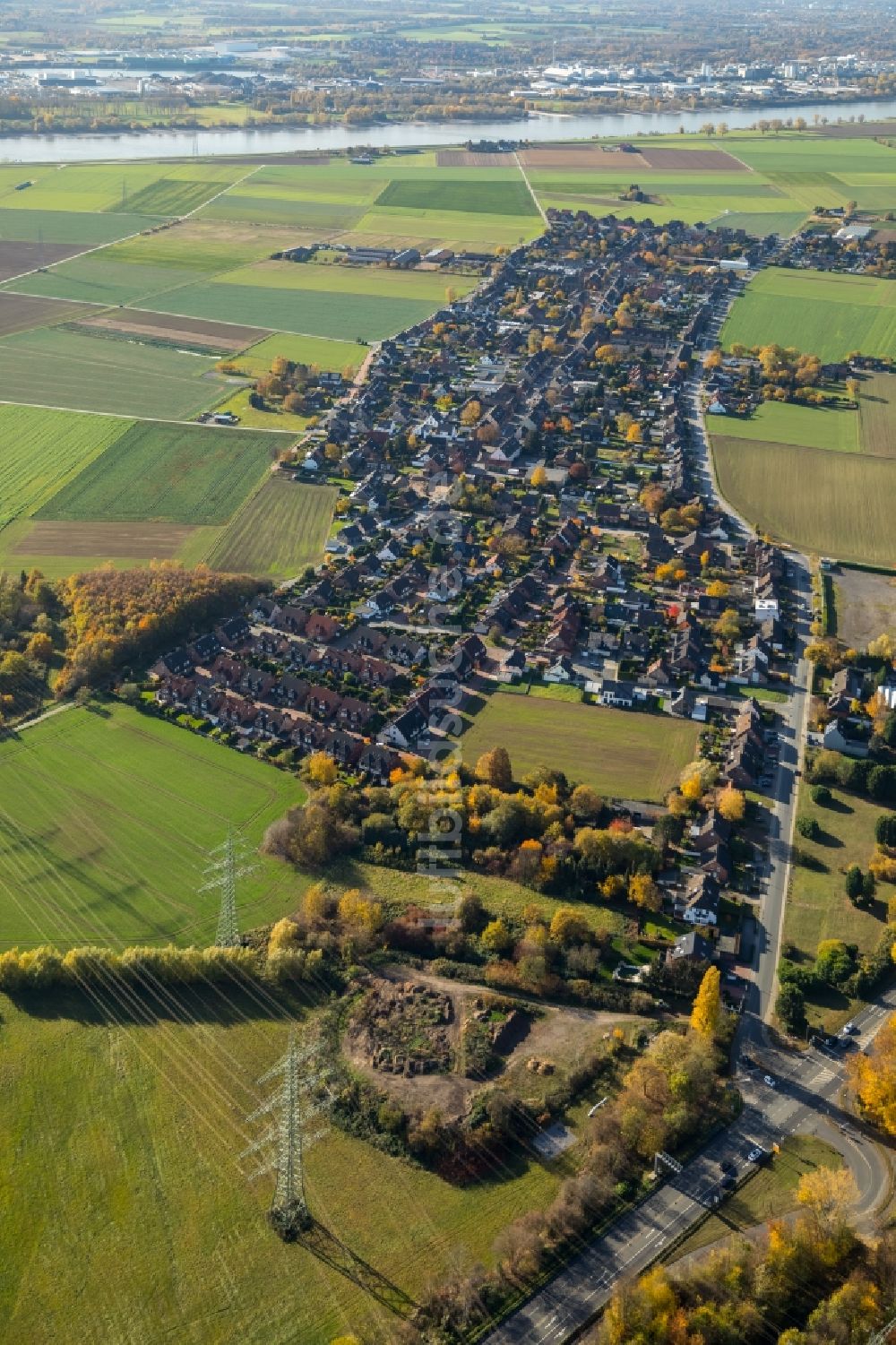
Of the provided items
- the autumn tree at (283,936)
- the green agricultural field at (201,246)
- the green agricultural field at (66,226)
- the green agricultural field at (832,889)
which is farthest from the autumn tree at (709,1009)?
the green agricultural field at (66,226)

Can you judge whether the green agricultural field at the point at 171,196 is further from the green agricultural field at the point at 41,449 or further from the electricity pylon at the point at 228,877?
the electricity pylon at the point at 228,877

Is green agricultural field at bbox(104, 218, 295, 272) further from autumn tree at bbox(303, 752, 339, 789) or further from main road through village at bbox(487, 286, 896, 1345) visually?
main road through village at bbox(487, 286, 896, 1345)

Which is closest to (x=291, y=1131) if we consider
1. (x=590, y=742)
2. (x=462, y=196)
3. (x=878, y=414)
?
(x=590, y=742)

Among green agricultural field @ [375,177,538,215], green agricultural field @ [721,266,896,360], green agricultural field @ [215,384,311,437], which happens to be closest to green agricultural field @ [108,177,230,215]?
green agricultural field @ [375,177,538,215]

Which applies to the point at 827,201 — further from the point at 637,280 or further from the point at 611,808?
the point at 611,808

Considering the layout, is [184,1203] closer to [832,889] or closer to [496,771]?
[496,771]

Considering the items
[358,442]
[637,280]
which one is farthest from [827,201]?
[358,442]

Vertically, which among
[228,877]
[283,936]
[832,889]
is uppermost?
[228,877]
